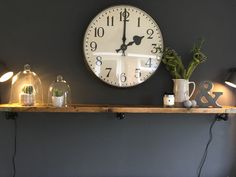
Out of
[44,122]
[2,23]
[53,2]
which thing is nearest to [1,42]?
[2,23]

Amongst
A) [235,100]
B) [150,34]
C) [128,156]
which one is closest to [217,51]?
[235,100]

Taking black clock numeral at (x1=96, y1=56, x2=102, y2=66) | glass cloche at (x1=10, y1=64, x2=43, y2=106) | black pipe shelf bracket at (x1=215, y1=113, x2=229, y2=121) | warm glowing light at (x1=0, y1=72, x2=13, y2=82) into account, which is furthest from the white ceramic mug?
warm glowing light at (x1=0, y1=72, x2=13, y2=82)

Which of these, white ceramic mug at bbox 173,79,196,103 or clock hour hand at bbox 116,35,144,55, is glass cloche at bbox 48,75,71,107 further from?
white ceramic mug at bbox 173,79,196,103

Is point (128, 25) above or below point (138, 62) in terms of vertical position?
above

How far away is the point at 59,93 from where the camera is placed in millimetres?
1699

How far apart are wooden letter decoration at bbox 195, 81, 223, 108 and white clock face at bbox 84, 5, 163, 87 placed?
1.07 feet

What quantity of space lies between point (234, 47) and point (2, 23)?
1.59 meters

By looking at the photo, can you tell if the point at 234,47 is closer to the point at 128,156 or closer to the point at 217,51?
the point at 217,51

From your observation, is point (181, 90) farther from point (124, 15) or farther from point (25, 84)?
point (25, 84)

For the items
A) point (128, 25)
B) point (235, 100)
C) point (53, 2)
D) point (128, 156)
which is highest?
point (53, 2)

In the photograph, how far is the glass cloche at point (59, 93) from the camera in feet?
5.50

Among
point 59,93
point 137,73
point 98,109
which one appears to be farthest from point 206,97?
point 59,93

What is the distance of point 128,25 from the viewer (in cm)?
185

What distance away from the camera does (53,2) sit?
1872 mm
